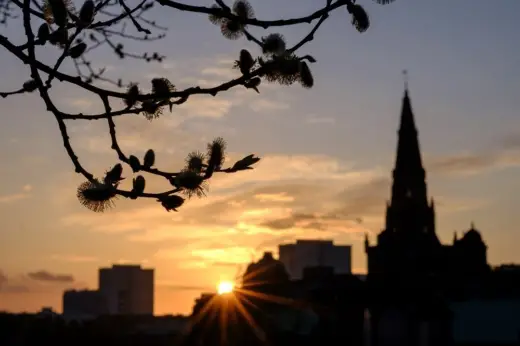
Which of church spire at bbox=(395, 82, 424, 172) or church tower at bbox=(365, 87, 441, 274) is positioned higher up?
church spire at bbox=(395, 82, 424, 172)

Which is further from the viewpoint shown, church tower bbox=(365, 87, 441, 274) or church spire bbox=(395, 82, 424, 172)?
church spire bbox=(395, 82, 424, 172)

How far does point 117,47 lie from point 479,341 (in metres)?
48.6

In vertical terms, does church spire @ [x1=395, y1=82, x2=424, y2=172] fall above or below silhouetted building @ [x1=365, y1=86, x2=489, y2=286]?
above

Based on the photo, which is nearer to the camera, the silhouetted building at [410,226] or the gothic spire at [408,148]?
the silhouetted building at [410,226]

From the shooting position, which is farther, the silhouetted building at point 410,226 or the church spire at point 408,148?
the church spire at point 408,148

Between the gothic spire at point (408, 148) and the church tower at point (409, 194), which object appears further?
the gothic spire at point (408, 148)

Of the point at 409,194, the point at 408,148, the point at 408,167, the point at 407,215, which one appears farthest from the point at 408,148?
the point at 407,215

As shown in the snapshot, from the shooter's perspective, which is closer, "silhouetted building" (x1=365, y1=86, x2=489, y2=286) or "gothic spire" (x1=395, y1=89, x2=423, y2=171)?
"silhouetted building" (x1=365, y1=86, x2=489, y2=286)

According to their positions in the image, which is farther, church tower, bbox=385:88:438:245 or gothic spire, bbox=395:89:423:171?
gothic spire, bbox=395:89:423:171

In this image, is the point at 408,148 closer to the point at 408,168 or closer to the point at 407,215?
the point at 408,168

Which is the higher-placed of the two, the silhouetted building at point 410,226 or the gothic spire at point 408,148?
the gothic spire at point 408,148

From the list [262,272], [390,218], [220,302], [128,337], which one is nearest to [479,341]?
[220,302]

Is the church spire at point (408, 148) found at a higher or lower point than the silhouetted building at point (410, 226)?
higher

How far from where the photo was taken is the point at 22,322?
85625mm
